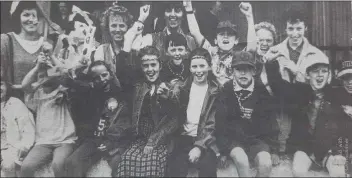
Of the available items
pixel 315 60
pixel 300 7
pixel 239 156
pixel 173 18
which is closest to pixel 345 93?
pixel 315 60

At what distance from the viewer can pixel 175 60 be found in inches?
237

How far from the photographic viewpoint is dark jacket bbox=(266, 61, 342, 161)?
592cm

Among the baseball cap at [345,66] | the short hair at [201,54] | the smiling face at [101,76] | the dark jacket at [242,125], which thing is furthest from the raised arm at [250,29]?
the smiling face at [101,76]

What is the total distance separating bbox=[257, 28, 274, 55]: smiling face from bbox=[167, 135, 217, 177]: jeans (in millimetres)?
1870

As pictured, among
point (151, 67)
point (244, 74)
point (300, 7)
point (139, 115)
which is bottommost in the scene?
point (139, 115)

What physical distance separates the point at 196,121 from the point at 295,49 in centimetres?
201

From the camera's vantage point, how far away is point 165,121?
5.87 metres

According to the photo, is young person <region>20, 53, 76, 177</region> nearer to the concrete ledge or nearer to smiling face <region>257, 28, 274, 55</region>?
the concrete ledge

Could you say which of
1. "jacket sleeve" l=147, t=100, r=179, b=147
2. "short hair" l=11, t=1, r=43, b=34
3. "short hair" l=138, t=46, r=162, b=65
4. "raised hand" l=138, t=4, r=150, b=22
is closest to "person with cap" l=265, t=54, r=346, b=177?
"jacket sleeve" l=147, t=100, r=179, b=147

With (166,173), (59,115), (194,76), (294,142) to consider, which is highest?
(194,76)

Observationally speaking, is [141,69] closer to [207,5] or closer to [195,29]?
[195,29]

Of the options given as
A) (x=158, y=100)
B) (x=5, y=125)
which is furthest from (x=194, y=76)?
(x=5, y=125)

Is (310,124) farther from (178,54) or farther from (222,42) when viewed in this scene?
(178,54)

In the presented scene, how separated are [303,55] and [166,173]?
9.61 ft
